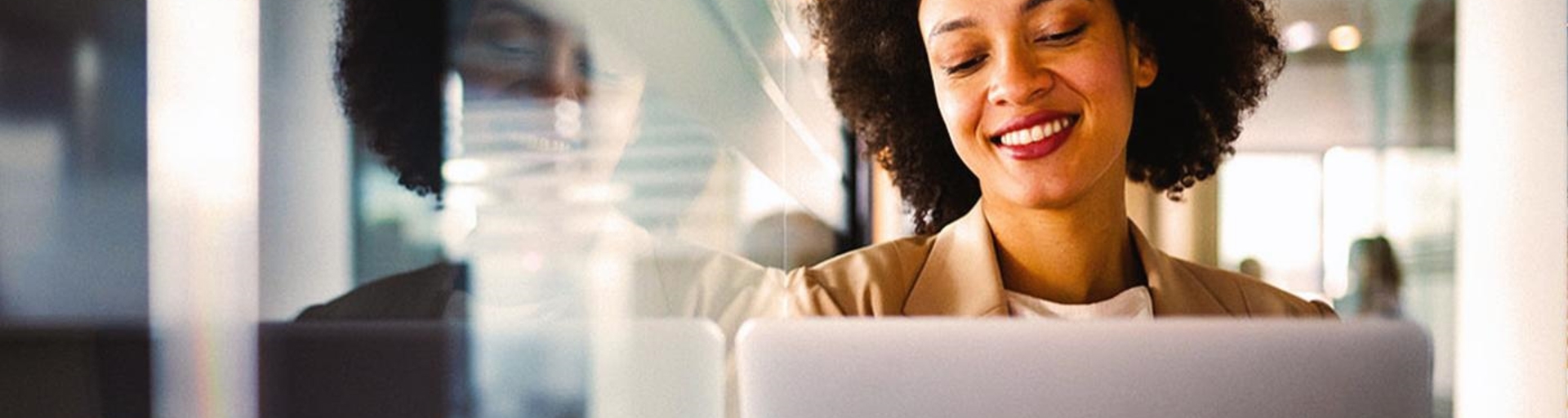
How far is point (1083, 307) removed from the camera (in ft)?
4.69

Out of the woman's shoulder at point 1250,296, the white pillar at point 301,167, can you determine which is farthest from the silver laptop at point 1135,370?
the white pillar at point 301,167

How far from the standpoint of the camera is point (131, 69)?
1.86m

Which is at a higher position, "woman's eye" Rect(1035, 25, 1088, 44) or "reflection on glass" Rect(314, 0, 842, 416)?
"woman's eye" Rect(1035, 25, 1088, 44)

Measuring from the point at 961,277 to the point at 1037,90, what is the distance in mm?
241

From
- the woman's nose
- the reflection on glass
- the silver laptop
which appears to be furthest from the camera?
the reflection on glass

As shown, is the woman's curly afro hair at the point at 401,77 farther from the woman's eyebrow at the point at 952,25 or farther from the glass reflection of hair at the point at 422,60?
the woman's eyebrow at the point at 952,25

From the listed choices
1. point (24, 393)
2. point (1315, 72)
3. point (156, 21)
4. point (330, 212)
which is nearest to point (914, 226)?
point (1315, 72)

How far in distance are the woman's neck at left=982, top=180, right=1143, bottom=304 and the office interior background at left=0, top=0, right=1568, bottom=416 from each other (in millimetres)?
43

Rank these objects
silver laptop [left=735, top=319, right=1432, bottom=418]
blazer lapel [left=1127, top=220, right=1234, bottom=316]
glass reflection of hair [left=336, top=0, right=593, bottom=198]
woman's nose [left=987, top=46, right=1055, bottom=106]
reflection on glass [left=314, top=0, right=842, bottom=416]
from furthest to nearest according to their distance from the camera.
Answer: glass reflection of hair [left=336, top=0, right=593, bottom=198] → reflection on glass [left=314, top=0, right=842, bottom=416] → blazer lapel [left=1127, top=220, right=1234, bottom=316] → woman's nose [left=987, top=46, right=1055, bottom=106] → silver laptop [left=735, top=319, right=1432, bottom=418]

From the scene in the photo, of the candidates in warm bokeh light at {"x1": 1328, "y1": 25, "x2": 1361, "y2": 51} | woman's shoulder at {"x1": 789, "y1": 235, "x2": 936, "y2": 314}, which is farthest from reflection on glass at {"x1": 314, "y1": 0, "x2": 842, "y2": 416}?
warm bokeh light at {"x1": 1328, "y1": 25, "x2": 1361, "y2": 51}

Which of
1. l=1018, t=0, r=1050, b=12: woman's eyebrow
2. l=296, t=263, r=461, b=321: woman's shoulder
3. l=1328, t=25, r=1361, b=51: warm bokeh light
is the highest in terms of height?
l=1018, t=0, r=1050, b=12: woman's eyebrow

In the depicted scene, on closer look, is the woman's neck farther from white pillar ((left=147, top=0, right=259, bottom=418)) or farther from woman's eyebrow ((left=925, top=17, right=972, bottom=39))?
white pillar ((left=147, top=0, right=259, bottom=418))

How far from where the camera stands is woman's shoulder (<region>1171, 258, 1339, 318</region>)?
1.46 metres

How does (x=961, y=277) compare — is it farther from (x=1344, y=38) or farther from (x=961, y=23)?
(x=1344, y=38)
